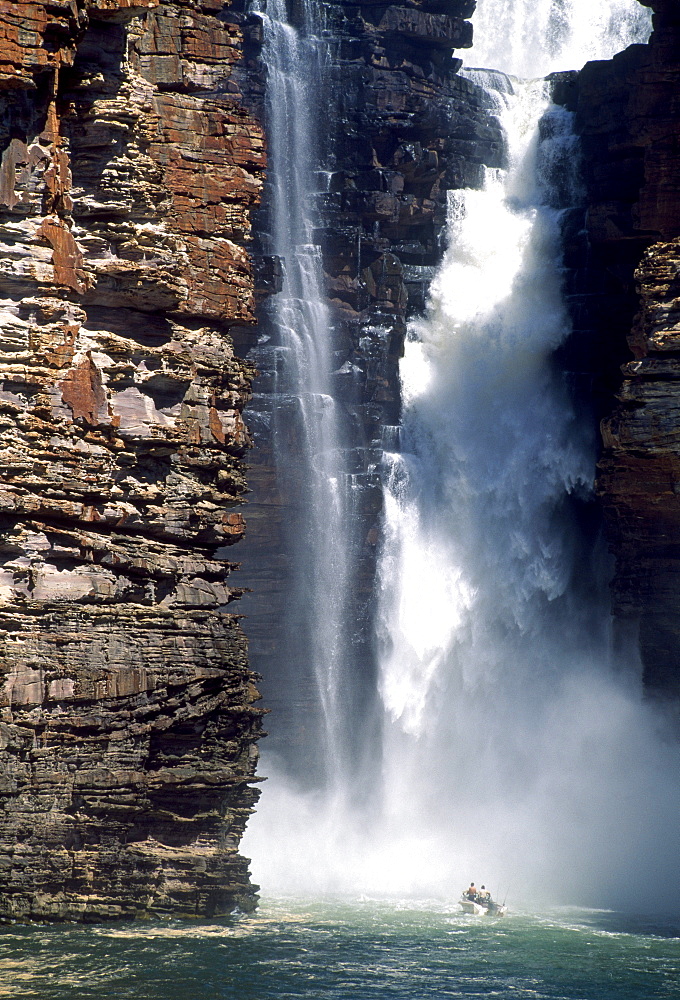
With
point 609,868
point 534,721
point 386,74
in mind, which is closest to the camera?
point 609,868

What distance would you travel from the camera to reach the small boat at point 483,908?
38406 mm

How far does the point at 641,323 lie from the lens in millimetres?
45062

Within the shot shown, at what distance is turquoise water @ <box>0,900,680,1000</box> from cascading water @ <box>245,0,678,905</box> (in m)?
6.33

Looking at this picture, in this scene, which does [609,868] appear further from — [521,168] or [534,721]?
[521,168]

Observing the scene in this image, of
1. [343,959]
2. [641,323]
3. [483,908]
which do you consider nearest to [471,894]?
[483,908]

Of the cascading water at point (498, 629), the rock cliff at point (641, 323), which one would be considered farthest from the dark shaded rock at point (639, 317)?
the cascading water at point (498, 629)

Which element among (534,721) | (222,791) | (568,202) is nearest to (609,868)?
(534,721)

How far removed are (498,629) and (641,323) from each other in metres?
10.9

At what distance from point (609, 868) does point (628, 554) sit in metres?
9.76

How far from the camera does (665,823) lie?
44.5 metres

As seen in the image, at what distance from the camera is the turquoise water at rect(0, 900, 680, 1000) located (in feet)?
97.5

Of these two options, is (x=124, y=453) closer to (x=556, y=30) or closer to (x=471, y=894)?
(x=471, y=894)

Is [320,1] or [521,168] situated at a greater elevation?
[320,1]

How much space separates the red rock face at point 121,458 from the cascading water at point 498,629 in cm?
877
